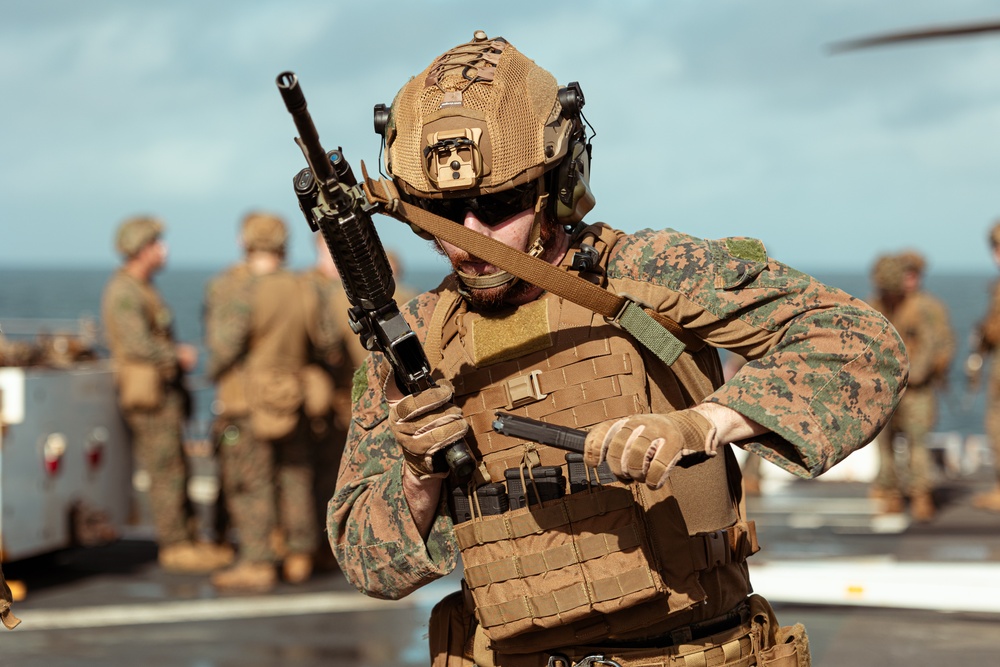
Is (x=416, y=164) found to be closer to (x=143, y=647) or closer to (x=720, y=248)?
(x=720, y=248)

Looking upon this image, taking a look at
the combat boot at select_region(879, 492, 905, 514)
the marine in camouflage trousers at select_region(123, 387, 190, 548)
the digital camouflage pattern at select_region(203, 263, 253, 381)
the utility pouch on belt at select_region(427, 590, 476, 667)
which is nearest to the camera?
the utility pouch on belt at select_region(427, 590, 476, 667)

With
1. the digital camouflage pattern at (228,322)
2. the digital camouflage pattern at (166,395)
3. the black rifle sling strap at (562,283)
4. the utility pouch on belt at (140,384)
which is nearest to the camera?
the black rifle sling strap at (562,283)

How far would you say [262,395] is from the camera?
8727 millimetres

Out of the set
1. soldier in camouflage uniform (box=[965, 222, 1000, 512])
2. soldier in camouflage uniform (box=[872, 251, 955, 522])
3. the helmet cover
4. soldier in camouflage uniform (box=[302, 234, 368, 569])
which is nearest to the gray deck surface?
soldier in camouflage uniform (box=[302, 234, 368, 569])

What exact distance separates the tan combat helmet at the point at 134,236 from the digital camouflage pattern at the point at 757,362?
6709mm

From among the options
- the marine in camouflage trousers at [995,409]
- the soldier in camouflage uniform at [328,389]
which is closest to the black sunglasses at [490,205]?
the soldier in camouflage uniform at [328,389]

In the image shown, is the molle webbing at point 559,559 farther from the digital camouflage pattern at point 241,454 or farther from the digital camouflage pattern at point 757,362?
the digital camouflage pattern at point 241,454

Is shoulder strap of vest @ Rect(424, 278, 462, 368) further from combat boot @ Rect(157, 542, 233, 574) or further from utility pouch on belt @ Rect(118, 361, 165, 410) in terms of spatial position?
combat boot @ Rect(157, 542, 233, 574)

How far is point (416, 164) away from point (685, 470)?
890 millimetres

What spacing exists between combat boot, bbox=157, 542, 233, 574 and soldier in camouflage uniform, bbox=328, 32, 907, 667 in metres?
6.76

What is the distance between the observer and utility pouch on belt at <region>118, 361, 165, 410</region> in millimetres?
9367

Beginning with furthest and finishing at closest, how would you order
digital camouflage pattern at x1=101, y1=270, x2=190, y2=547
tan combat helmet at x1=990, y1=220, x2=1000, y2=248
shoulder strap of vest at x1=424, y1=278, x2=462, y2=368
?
1. tan combat helmet at x1=990, y1=220, x2=1000, y2=248
2. digital camouflage pattern at x1=101, y1=270, x2=190, y2=547
3. shoulder strap of vest at x1=424, y1=278, x2=462, y2=368

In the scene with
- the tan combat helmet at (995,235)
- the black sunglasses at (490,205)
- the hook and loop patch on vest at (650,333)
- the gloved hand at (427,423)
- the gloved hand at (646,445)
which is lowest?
the gloved hand at (646,445)

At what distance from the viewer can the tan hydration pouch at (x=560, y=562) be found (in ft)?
9.07
